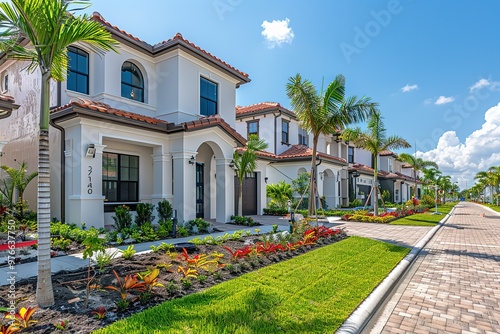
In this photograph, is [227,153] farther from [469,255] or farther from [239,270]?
[469,255]

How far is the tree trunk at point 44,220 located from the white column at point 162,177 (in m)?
7.49

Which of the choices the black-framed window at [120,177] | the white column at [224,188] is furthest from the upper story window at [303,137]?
the black-framed window at [120,177]

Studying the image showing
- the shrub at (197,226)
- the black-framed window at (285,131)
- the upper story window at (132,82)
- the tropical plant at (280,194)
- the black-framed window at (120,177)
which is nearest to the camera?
the shrub at (197,226)

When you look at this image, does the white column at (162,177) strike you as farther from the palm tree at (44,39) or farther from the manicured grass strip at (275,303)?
the palm tree at (44,39)

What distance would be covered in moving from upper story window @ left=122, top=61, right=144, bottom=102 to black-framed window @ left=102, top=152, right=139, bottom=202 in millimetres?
2677

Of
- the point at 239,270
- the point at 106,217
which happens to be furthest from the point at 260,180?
the point at 239,270

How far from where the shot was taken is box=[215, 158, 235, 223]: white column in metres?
12.9

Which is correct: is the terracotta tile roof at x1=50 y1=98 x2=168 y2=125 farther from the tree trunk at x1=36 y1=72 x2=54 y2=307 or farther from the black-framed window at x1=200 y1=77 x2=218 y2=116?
the tree trunk at x1=36 y1=72 x2=54 y2=307

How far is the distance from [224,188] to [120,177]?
4208mm

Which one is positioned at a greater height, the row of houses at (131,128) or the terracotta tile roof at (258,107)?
the terracotta tile roof at (258,107)

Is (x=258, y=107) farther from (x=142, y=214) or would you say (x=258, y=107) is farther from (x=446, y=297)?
(x=446, y=297)

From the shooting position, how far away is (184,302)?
420cm

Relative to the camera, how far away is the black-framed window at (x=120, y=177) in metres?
11.4

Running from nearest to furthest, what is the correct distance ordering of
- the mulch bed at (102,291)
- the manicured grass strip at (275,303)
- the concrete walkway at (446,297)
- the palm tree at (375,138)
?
the manicured grass strip at (275,303) → the mulch bed at (102,291) → the concrete walkway at (446,297) → the palm tree at (375,138)
